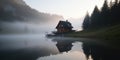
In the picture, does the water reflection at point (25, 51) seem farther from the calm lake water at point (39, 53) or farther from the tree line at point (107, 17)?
the tree line at point (107, 17)

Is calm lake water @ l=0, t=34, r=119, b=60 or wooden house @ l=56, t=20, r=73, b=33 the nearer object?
calm lake water @ l=0, t=34, r=119, b=60

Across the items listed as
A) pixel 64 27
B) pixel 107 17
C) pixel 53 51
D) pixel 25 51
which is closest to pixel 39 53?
pixel 53 51

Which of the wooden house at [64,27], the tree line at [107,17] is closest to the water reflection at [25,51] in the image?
the tree line at [107,17]

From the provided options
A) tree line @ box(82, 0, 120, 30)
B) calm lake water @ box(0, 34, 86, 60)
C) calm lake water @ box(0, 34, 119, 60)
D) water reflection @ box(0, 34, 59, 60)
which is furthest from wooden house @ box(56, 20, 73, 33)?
calm lake water @ box(0, 34, 86, 60)

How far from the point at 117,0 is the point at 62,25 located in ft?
117

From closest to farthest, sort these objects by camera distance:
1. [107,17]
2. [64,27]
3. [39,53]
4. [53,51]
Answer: [39,53] → [53,51] → [107,17] → [64,27]

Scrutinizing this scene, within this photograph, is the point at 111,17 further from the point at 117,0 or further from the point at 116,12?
the point at 117,0

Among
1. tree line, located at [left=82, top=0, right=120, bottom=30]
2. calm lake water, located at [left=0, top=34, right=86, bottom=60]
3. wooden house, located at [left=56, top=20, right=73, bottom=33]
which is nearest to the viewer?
calm lake water, located at [left=0, top=34, right=86, bottom=60]

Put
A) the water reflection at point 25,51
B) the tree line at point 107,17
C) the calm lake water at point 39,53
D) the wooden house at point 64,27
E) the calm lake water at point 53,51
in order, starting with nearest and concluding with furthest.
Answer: the calm lake water at point 39,53 < the calm lake water at point 53,51 < the water reflection at point 25,51 < the tree line at point 107,17 < the wooden house at point 64,27

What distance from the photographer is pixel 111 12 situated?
9162cm

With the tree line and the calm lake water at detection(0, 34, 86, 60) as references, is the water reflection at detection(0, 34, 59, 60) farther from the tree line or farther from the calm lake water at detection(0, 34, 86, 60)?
the tree line

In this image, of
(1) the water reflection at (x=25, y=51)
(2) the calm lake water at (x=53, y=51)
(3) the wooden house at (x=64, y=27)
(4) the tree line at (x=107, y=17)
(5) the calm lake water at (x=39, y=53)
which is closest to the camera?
(5) the calm lake water at (x=39, y=53)

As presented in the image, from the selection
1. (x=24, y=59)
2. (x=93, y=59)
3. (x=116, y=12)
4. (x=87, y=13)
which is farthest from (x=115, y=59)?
(x=87, y=13)

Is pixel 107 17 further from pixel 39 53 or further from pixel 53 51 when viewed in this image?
pixel 39 53
